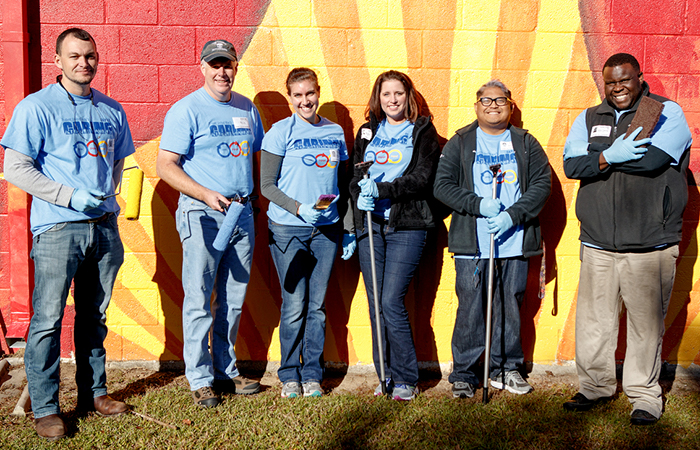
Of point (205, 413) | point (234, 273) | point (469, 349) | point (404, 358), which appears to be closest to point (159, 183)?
point (234, 273)

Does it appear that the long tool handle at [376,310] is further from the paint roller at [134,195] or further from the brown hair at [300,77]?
the paint roller at [134,195]

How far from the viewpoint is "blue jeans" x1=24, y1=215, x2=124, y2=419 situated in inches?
126

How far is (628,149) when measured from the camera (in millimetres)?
3281

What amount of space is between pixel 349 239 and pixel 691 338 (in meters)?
2.76

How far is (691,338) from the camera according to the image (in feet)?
14.3

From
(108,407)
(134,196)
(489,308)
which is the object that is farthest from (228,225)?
(489,308)

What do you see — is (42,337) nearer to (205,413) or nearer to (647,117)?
(205,413)

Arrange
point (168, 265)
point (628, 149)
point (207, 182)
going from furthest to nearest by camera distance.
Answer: point (168, 265), point (207, 182), point (628, 149)

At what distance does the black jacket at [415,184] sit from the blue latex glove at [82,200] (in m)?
1.56

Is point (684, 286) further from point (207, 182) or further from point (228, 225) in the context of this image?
point (207, 182)

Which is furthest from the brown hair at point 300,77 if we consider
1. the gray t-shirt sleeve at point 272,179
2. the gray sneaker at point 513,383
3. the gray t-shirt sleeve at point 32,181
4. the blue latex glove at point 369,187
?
the gray sneaker at point 513,383

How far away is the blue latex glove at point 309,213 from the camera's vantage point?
3520 millimetres

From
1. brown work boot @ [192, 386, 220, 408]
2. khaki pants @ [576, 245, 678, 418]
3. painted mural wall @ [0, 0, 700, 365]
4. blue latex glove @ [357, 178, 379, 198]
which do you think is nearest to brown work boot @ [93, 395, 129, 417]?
brown work boot @ [192, 386, 220, 408]

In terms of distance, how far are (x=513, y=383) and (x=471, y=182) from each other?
1.41m
